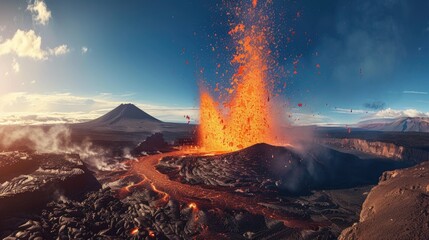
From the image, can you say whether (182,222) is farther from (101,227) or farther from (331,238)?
(331,238)

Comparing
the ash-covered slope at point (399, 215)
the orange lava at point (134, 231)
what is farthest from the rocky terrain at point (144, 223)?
the ash-covered slope at point (399, 215)

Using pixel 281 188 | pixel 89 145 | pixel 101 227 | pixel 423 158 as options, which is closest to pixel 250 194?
pixel 281 188

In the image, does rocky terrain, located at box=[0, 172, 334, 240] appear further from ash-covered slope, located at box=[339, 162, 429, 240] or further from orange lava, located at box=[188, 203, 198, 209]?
ash-covered slope, located at box=[339, 162, 429, 240]

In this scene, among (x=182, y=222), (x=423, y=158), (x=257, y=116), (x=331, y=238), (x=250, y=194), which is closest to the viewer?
(x=331, y=238)

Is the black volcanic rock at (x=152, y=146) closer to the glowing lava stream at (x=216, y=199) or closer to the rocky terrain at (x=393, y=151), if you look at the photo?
the glowing lava stream at (x=216, y=199)

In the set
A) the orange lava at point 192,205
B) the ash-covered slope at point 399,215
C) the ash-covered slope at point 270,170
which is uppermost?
the ash-covered slope at point 399,215
